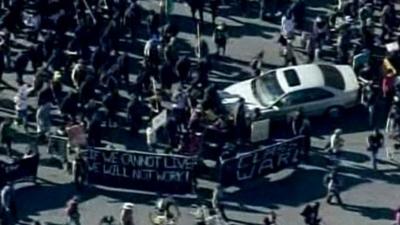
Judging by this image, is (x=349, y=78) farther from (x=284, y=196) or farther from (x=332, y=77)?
(x=284, y=196)

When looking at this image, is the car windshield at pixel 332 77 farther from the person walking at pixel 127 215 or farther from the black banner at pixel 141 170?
the person walking at pixel 127 215

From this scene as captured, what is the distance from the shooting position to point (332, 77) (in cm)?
4669

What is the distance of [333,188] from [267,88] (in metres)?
5.01

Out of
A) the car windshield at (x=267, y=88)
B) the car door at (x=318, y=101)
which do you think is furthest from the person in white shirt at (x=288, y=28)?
the car door at (x=318, y=101)

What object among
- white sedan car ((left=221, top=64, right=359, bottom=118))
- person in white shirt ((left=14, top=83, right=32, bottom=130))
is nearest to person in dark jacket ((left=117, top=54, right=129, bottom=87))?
white sedan car ((left=221, top=64, right=359, bottom=118))

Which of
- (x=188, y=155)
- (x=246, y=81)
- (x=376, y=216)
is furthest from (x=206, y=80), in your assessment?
(x=376, y=216)

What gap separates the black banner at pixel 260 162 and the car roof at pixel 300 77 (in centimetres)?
267

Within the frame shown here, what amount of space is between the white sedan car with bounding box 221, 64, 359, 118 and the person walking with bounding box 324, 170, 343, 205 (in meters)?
3.56

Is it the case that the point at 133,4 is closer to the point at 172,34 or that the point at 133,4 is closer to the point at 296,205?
the point at 172,34

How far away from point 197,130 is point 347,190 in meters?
4.38

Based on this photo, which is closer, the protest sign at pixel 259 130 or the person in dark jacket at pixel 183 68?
the protest sign at pixel 259 130

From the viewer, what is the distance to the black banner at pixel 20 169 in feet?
137

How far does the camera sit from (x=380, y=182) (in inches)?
1718

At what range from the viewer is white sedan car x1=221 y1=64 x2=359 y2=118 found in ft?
150
